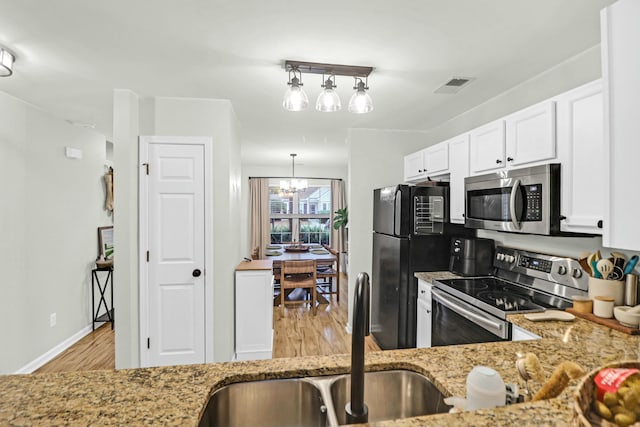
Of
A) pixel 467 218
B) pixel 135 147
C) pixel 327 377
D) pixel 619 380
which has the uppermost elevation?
pixel 135 147

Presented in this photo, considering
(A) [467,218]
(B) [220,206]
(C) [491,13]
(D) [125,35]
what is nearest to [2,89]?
(D) [125,35]

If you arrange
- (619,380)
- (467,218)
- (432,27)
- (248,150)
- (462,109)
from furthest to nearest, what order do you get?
(248,150) → (462,109) → (467,218) → (432,27) → (619,380)

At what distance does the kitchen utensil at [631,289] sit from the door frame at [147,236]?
278 cm

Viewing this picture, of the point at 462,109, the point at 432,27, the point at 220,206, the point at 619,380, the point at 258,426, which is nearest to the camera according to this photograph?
the point at 619,380

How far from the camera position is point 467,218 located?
102 inches

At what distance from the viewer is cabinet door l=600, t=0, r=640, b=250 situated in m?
1.08

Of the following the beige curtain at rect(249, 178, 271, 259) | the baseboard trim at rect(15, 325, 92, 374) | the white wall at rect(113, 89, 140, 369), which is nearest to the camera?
the white wall at rect(113, 89, 140, 369)

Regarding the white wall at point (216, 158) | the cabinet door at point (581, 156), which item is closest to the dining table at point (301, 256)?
the white wall at point (216, 158)

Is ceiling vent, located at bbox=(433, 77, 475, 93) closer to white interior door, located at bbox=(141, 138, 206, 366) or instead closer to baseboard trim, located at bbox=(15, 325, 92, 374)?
white interior door, located at bbox=(141, 138, 206, 366)

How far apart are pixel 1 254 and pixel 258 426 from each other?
2.90 m

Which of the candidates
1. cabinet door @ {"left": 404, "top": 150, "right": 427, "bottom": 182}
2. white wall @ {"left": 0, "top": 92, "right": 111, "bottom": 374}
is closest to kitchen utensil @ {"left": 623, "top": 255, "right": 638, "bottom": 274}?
cabinet door @ {"left": 404, "top": 150, "right": 427, "bottom": 182}

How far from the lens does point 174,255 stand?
9.29 feet

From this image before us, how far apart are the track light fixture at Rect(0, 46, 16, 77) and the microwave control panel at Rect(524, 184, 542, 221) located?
3.21 meters

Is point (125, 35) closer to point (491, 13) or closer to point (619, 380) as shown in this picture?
point (491, 13)
